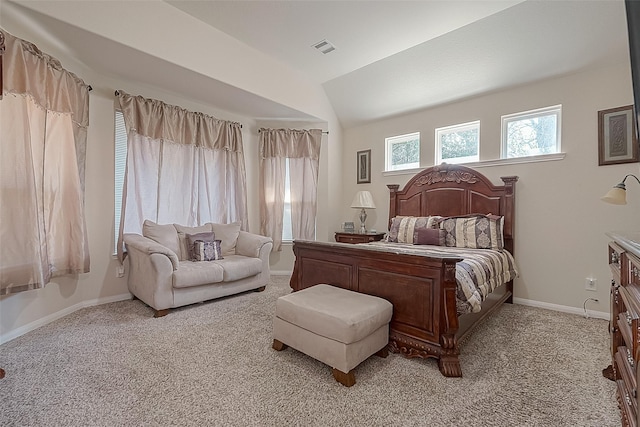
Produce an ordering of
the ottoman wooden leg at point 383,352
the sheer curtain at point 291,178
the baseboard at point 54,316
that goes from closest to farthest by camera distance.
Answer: the ottoman wooden leg at point 383,352 → the baseboard at point 54,316 → the sheer curtain at point 291,178

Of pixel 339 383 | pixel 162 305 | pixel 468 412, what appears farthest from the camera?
pixel 162 305

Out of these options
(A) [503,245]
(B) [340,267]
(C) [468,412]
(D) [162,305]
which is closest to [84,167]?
(D) [162,305]

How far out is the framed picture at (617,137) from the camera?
2781 millimetres

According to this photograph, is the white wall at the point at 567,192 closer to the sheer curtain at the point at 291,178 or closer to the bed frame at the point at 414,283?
the bed frame at the point at 414,283

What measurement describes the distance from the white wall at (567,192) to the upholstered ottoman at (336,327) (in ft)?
7.92

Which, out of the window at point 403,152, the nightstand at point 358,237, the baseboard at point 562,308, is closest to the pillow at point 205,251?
the nightstand at point 358,237

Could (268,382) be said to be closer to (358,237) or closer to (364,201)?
(358,237)

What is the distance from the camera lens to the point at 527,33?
2920 mm

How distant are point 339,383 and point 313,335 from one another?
324 mm

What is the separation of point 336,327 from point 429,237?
7.14ft

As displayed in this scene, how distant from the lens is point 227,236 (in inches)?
158

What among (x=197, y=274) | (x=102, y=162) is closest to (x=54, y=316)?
(x=197, y=274)

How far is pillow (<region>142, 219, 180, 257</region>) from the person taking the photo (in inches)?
133

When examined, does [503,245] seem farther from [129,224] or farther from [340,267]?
[129,224]
